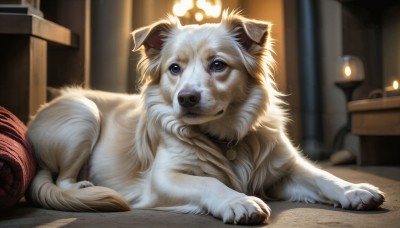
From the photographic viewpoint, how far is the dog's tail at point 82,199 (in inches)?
61.8

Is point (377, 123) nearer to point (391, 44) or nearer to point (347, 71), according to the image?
point (347, 71)

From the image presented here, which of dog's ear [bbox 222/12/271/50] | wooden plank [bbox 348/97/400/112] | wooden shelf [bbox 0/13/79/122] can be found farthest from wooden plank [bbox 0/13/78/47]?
wooden plank [bbox 348/97/400/112]

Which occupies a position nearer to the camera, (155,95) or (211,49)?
(211,49)

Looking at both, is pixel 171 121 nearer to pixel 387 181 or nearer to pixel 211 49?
pixel 211 49

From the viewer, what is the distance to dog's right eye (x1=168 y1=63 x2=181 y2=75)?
1779mm

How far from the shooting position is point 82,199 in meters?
1.58

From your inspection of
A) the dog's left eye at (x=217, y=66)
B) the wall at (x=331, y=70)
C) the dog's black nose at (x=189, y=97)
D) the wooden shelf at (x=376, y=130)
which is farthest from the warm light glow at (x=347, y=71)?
the dog's black nose at (x=189, y=97)

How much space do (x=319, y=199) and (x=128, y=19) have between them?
2223 mm

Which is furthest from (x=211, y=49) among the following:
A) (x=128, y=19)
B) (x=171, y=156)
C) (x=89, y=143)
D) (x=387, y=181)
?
(x=128, y=19)

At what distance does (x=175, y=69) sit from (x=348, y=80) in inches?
89.9

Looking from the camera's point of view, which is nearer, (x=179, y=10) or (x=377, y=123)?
(x=377, y=123)

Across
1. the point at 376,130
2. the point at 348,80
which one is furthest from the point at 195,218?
the point at 348,80

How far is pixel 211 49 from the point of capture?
1725mm

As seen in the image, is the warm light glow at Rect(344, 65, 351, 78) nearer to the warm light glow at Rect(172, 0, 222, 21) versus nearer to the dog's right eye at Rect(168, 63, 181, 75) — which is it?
the warm light glow at Rect(172, 0, 222, 21)
